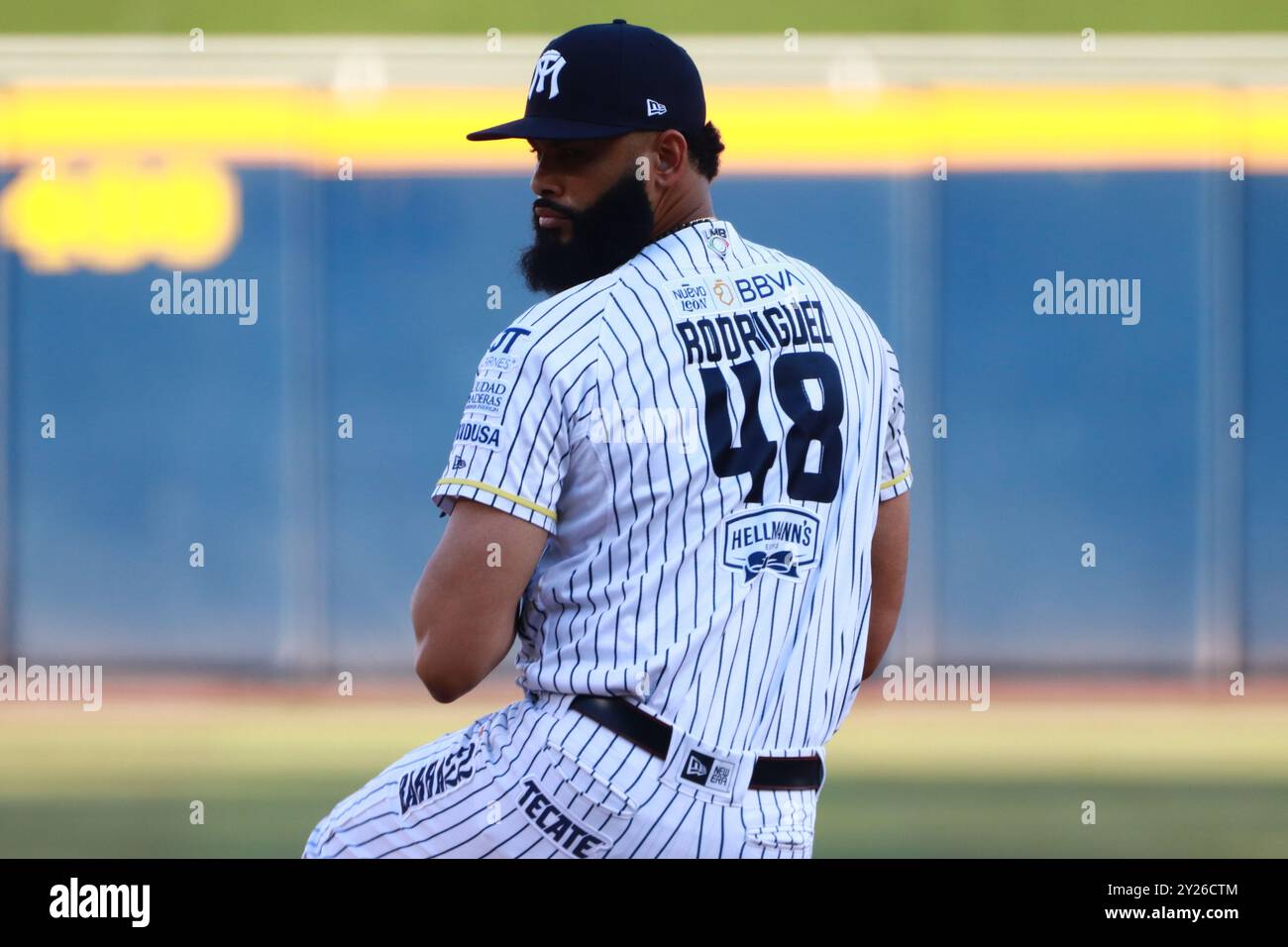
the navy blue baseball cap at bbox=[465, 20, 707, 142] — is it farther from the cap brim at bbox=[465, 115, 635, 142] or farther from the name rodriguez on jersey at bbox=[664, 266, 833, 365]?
the name rodriguez on jersey at bbox=[664, 266, 833, 365]

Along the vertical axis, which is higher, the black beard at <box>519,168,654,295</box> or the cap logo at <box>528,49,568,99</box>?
the cap logo at <box>528,49,568,99</box>

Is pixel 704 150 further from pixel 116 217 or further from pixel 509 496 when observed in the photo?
pixel 116 217

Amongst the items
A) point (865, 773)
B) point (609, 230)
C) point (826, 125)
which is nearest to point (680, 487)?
point (609, 230)

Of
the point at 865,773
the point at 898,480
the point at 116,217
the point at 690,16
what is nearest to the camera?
the point at 898,480

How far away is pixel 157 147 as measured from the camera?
625cm

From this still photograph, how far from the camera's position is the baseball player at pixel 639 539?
174 centimetres

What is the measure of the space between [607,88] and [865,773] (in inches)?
168

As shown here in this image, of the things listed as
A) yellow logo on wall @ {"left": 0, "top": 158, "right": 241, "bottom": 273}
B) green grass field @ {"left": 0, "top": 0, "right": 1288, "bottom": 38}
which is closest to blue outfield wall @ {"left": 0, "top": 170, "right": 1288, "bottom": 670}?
yellow logo on wall @ {"left": 0, "top": 158, "right": 241, "bottom": 273}

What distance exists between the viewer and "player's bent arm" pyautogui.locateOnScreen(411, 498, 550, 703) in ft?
5.69

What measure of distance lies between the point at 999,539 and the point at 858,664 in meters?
4.43

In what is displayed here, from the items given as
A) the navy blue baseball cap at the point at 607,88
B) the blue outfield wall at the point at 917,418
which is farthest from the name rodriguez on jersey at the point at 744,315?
the blue outfield wall at the point at 917,418

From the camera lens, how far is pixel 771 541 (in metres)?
1.78

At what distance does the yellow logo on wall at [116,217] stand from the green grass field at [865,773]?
1.72 meters

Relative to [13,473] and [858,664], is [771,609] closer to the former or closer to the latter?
[858,664]
